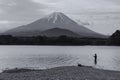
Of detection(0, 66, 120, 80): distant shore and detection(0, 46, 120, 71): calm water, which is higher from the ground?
detection(0, 66, 120, 80): distant shore

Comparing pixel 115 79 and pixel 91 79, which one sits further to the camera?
pixel 115 79

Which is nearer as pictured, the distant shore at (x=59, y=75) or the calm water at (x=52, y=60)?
the distant shore at (x=59, y=75)

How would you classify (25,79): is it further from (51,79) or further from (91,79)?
(91,79)

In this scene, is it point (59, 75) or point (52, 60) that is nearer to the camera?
point (59, 75)

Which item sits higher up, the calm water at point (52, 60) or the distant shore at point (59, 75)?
the distant shore at point (59, 75)

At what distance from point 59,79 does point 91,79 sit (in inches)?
131

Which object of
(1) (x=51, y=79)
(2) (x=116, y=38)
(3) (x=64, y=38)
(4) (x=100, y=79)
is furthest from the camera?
(3) (x=64, y=38)

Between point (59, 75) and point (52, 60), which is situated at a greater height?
point (59, 75)

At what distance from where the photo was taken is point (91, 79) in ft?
83.6

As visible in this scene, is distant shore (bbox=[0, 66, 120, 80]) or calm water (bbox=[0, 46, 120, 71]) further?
calm water (bbox=[0, 46, 120, 71])

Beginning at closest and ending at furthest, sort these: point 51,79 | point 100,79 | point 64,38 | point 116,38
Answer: point 51,79 → point 100,79 → point 116,38 → point 64,38

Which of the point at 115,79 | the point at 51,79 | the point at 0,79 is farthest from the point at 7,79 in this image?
the point at 115,79

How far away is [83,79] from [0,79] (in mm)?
8037

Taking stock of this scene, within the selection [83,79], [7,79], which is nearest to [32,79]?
[7,79]
